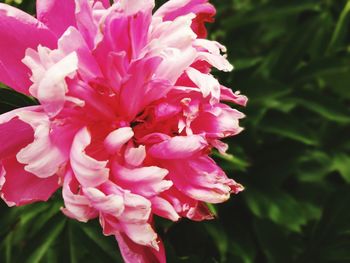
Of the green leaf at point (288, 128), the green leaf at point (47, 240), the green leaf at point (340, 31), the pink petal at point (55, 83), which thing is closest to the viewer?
the pink petal at point (55, 83)

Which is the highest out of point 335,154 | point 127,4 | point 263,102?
point 127,4

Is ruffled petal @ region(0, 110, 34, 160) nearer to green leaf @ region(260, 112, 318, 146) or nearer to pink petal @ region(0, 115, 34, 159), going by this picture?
pink petal @ region(0, 115, 34, 159)

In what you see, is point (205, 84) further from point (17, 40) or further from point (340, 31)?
Answer: point (340, 31)

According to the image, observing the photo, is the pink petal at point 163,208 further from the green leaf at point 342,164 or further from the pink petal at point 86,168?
the green leaf at point 342,164

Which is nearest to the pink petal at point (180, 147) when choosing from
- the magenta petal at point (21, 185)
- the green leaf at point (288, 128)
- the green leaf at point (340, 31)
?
the magenta petal at point (21, 185)

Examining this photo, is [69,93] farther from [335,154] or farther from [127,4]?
[335,154]

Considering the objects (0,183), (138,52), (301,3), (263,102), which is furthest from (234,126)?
(301,3)

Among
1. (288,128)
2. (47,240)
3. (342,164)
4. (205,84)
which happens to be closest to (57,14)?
(205,84)
